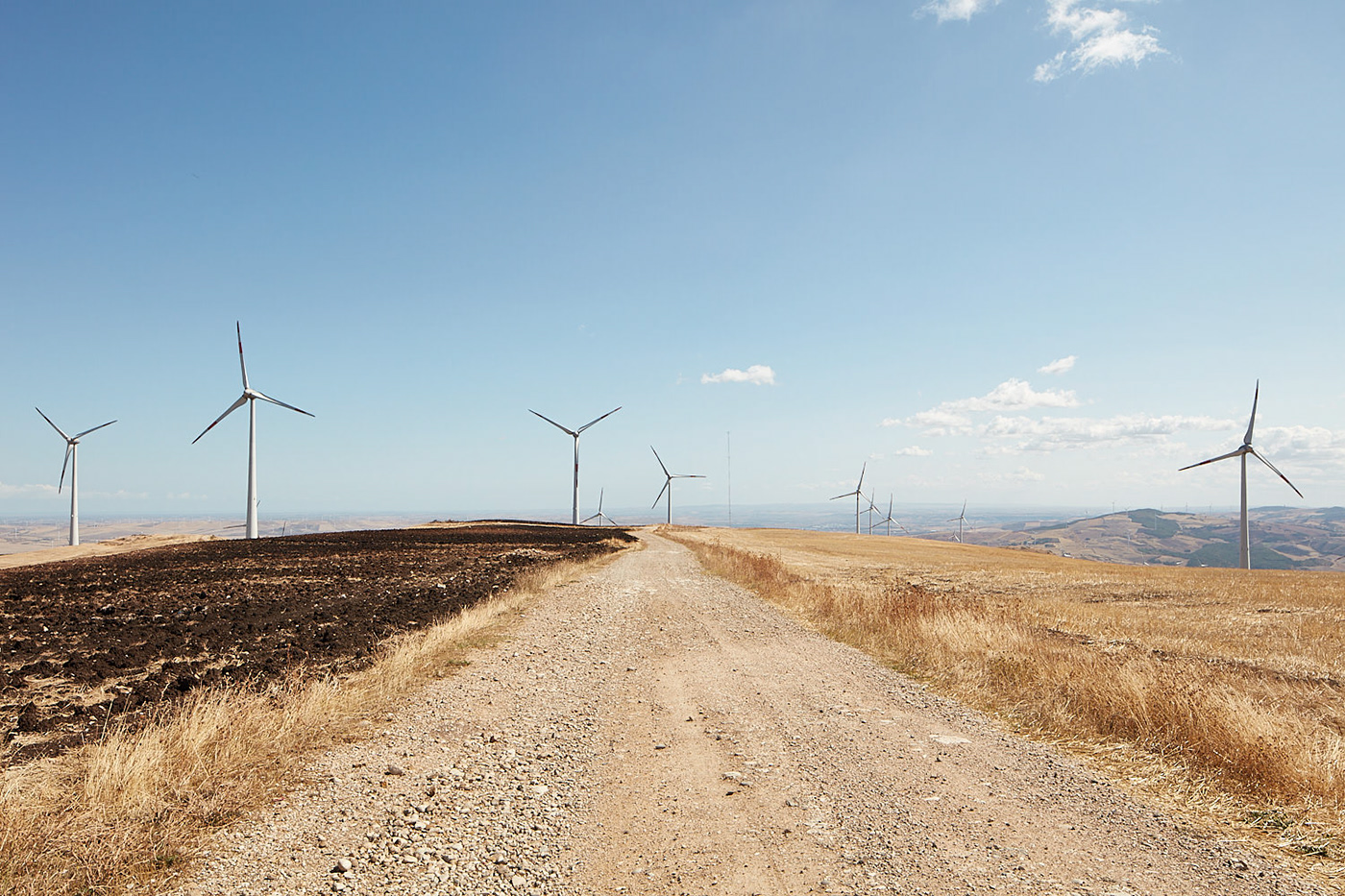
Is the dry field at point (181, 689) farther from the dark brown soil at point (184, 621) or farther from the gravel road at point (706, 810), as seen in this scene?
the gravel road at point (706, 810)

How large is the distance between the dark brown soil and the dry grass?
182cm

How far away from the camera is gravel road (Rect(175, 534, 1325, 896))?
5742mm

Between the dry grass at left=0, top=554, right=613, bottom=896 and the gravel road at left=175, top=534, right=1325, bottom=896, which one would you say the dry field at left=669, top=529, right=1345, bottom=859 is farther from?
the dry grass at left=0, top=554, right=613, bottom=896

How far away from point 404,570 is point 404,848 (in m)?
34.2

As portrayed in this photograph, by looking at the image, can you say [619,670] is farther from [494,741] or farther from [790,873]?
[790,873]

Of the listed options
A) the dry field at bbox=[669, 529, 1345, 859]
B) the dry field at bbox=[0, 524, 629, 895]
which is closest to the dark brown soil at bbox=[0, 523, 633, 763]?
the dry field at bbox=[0, 524, 629, 895]

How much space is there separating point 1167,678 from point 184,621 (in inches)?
943

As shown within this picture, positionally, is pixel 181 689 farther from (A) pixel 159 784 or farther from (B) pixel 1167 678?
(B) pixel 1167 678

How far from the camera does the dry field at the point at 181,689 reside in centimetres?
607

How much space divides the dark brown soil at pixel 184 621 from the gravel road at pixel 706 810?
472cm

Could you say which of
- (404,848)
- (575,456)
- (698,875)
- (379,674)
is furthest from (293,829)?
(575,456)

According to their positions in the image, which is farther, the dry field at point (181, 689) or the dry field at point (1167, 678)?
the dry field at point (1167, 678)

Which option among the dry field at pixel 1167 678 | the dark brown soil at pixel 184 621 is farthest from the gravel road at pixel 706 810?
the dark brown soil at pixel 184 621

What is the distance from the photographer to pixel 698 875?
5812 mm
